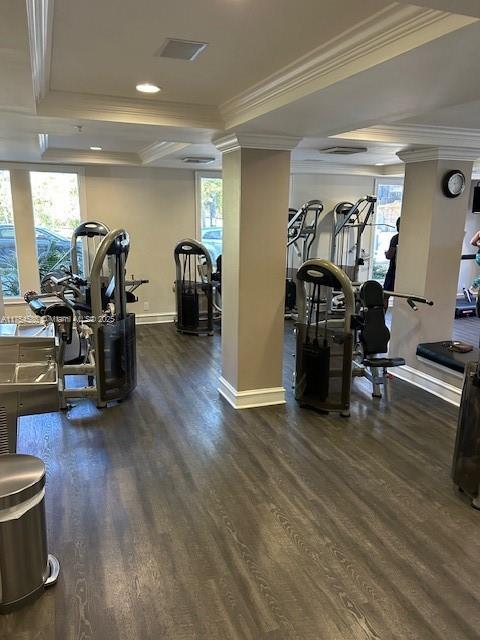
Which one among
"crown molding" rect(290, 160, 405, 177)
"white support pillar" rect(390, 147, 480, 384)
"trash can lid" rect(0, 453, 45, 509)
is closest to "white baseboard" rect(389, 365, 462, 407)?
"white support pillar" rect(390, 147, 480, 384)

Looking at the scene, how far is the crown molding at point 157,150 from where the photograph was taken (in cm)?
522

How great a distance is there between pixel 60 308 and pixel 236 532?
8.07ft

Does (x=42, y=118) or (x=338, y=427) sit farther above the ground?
(x=42, y=118)

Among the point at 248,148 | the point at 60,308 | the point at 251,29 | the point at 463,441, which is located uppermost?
the point at 251,29

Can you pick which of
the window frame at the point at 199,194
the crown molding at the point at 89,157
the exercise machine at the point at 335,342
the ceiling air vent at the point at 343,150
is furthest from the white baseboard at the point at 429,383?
the crown molding at the point at 89,157

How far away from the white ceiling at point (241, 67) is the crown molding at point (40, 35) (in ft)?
0.04

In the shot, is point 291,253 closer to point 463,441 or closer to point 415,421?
point 415,421

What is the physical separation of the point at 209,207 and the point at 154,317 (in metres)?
2.03

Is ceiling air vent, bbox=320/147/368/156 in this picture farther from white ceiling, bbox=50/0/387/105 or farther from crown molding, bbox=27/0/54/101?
crown molding, bbox=27/0/54/101

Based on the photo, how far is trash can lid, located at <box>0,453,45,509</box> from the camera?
202cm

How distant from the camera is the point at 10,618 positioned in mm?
2055

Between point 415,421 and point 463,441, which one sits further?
point 415,421

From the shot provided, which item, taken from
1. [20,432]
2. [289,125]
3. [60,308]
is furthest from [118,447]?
[289,125]

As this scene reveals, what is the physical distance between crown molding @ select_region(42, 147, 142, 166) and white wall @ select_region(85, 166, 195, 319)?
1.01ft
